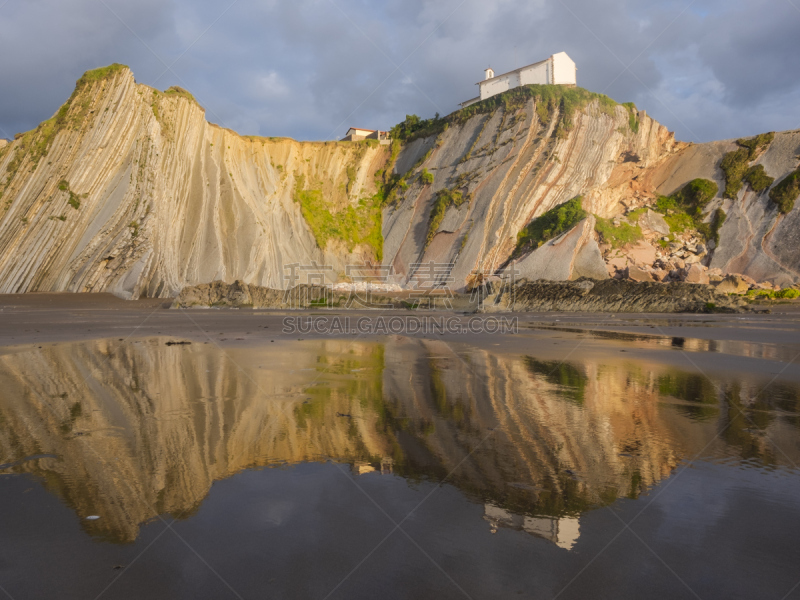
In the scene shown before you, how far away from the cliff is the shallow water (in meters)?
24.5

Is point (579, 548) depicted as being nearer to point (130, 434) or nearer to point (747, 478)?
point (747, 478)

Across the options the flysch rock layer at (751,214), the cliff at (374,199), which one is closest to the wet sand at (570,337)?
the cliff at (374,199)

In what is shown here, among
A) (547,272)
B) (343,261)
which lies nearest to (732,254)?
(547,272)

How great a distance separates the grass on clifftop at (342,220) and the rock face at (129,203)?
411 centimetres

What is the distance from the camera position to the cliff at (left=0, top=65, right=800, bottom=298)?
27.7m

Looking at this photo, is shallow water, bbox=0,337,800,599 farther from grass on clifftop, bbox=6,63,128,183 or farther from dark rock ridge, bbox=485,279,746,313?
grass on clifftop, bbox=6,63,128,183

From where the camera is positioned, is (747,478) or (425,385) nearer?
(747,478)

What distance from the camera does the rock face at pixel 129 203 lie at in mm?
26766

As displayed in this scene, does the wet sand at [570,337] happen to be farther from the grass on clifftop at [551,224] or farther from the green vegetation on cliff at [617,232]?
the grass on clifftop at [551,224]

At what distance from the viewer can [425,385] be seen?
20.4 ft

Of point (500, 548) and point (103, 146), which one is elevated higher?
point (103, 146)

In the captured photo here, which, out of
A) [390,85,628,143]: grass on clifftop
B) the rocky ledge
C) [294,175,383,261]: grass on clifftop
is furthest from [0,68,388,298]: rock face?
[390,85,628,143]: grass on clifftop

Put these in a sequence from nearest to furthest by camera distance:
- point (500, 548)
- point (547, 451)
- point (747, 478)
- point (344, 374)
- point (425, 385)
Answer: point (500, 548) < point (747, 478) < point (547, 451) < point (425, 385) < point (344, 374)

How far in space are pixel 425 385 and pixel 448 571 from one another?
158 inches
